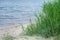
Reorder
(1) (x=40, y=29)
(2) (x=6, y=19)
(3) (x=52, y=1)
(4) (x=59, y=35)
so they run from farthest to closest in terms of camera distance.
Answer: (2) (x=6, y=19) < (3) (x=52, y=1) < (1) (x=40, y=29) < (4) (x=59, y=35)

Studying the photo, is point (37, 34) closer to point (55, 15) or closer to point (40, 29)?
point (40, 29)

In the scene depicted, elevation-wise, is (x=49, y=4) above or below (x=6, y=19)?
above

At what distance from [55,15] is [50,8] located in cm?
28

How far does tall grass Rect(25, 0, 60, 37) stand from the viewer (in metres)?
5.52

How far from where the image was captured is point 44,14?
5.82m

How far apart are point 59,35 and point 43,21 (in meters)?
0.66

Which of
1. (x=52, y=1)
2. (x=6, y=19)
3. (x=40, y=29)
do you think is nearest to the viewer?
(x=40, y=29)

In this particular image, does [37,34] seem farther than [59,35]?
Yes

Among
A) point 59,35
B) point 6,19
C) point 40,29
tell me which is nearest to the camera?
point 59,35

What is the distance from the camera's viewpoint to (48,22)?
564 centimetres

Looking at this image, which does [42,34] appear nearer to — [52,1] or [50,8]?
[50,8]

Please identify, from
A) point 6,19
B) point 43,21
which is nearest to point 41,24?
point 43,21

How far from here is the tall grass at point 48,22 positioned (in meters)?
5.52

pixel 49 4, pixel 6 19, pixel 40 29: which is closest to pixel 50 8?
pixel 49 4
